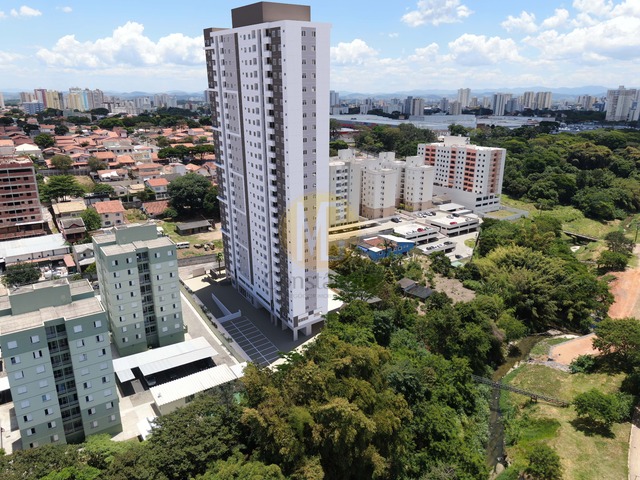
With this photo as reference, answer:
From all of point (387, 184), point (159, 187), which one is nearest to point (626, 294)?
point (387, 184)

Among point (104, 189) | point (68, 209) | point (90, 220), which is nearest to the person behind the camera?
point (90, 220)

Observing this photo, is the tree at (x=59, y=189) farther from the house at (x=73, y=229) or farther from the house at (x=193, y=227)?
the house at (x=193, y=227)

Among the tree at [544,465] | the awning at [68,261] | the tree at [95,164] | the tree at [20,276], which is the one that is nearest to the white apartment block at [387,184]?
the awning at [68,261]

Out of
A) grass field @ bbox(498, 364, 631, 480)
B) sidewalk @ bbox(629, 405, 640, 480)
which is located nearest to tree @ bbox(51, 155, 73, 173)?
grass field @ bbox(498, 364, 631, 480)

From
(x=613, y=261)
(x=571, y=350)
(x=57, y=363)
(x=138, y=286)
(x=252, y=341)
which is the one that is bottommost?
(x=571, y=350)

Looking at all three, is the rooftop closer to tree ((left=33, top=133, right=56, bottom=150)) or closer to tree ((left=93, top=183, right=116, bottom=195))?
tree ((left=93, top=183, right=116, bottom=195))

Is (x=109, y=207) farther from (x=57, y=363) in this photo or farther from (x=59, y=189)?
(x=57, y=363)

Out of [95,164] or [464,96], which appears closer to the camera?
[95,164]
